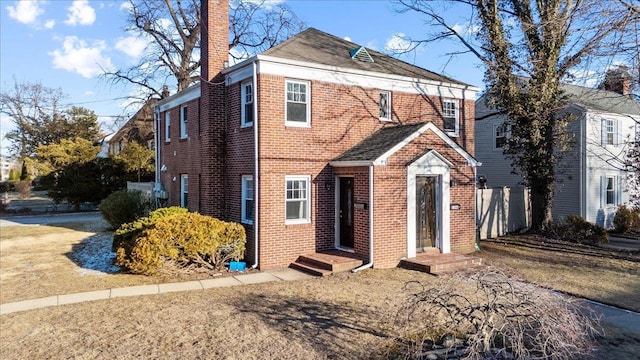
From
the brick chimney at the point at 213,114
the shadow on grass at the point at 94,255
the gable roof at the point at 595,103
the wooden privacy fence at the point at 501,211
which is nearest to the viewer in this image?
the shadow on grass at the point at 94,255

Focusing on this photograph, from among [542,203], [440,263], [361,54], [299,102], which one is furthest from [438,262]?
[542,203]

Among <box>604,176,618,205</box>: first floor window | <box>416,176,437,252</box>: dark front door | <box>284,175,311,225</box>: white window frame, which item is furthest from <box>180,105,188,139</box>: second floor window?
<box>604,176,618,205</box>: first floor window

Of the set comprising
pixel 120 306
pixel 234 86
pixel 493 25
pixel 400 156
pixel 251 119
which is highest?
pixel 493 25

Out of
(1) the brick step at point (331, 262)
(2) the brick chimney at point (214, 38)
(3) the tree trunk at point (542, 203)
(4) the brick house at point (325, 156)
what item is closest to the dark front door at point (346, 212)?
(4) the brick house at point (325, 156)

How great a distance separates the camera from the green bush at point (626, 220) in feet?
66.2

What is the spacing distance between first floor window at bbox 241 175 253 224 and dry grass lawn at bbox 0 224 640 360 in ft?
9.47

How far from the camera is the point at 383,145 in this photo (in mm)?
12461

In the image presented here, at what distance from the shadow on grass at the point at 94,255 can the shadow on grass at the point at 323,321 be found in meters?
5.52

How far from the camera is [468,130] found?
1573 cm

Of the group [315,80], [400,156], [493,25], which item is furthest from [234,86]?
[493,25]

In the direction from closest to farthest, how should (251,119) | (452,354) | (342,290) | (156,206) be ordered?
1. (452,354)
2. (342,290)
3. (251,119)
4. (156,206)

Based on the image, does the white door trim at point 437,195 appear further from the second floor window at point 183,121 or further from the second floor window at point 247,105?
the second floor window at point 183,121

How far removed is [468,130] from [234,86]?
8.31 m

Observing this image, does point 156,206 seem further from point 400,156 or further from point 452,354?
point 452,354
